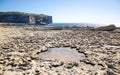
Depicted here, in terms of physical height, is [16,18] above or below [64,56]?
above

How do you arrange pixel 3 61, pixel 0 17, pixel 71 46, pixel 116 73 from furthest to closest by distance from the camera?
pixel 0 17 → pixel 71 46 → pixel 3 61 → pixel 116 73

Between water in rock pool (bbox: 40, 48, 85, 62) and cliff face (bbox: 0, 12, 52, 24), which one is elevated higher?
cliff face (bbox: 0, 12, 52, 24)

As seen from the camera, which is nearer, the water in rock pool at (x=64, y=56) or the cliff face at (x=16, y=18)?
the water in rock pool at (x=64, y=56)

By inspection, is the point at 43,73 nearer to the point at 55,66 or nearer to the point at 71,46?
the point at 55,66

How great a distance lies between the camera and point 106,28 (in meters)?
33.5

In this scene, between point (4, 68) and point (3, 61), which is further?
point (3, 61)

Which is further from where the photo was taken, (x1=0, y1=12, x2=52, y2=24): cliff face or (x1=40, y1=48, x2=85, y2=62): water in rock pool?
(x1=0, y1=12, x2=52, y2=24): cliff face

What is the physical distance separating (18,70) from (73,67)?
262 centimetres

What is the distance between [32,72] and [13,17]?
142 meters

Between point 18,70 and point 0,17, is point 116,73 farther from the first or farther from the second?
point 0,17

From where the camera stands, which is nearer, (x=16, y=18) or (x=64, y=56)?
(x=64, y=56)

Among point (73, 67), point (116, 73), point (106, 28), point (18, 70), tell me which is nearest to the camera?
point (116, 73)

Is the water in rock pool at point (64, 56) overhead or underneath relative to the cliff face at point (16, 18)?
underneath

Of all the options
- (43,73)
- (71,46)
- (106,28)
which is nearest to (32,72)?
(43,73)
